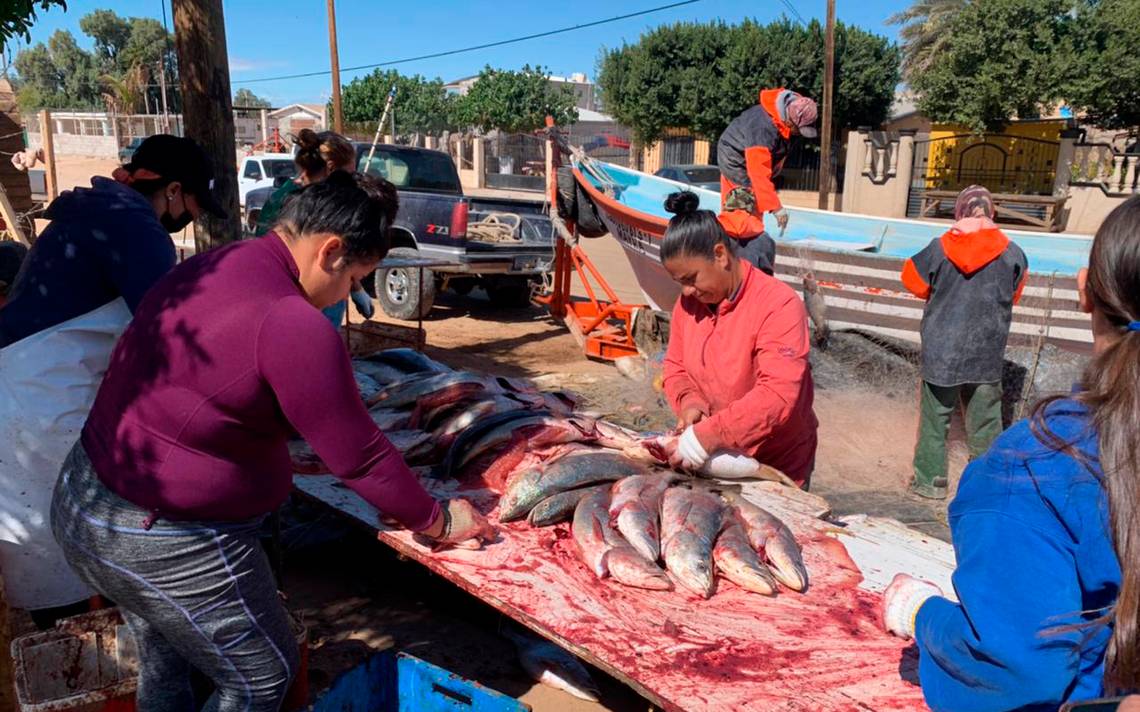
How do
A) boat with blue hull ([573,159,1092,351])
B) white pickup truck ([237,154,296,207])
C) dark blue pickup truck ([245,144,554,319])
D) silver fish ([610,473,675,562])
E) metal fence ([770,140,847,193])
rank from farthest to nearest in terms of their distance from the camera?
metal fence ([770,140,847,193]), white pickup truck ([237,154,296,207]), dark blue pickup truck ([245,144,554,319]), boat with blue hull ([573,159,1092,351]), silver fish ([610,473,675,562])

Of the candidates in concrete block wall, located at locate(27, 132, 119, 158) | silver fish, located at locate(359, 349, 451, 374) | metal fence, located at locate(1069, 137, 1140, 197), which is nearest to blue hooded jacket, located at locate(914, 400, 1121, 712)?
silver fish, located at locate(359, 349, 451, 374)

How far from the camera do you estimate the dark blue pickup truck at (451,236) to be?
449 inches

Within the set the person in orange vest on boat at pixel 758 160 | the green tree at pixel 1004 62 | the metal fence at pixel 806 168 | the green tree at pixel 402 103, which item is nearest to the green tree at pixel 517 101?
the green tree at pixel 402 103

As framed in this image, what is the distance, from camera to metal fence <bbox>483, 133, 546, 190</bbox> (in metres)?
39.0

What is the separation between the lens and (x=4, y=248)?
4.84 metres

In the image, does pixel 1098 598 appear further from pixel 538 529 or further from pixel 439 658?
pixel 439 658

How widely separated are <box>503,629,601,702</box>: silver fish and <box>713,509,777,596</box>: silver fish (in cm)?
109

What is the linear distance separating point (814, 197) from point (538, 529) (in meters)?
30.4

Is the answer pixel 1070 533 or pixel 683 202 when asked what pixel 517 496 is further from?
pixel 1070 533

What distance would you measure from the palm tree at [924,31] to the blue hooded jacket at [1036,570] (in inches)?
1388

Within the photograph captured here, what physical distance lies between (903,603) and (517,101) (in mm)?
48460

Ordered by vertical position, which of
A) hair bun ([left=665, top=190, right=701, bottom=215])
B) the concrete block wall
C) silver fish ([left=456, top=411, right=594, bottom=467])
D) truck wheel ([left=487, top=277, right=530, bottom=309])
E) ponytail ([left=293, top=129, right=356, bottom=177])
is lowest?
truck wheel ([left=487, top=277, right=530, bottom=309])

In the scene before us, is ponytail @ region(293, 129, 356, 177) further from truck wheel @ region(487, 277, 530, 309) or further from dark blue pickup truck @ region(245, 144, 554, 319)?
truck wheel @ region(487, 277, 530, 309)

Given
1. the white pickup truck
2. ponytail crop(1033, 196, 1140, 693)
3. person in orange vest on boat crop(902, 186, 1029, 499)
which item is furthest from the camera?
the white pickup truck
